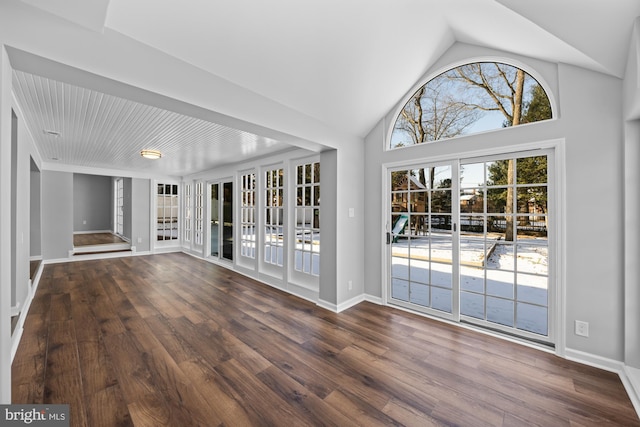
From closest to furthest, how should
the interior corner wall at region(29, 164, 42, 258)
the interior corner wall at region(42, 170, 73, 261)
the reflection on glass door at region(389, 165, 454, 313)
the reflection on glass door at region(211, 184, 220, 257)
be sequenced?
the reflection on glass door at region(389, 165, 454, 313) < the interior corner wall at region(29, 164, 42, 258) < the interior corner wall at region(42, 170, 73, 261) < the reflection on glass door at region(211, 184, 220, 257)

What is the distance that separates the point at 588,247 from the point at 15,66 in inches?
165

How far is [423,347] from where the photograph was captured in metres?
2.46

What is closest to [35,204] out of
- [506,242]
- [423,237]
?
[423,237]

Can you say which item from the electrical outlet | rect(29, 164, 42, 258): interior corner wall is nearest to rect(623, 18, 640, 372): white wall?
the electrical outlet

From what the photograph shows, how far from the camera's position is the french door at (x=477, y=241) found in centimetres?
254

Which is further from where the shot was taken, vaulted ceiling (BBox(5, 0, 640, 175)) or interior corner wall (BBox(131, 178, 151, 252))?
interior corner wall (BBox(131, 178, 151, 252))

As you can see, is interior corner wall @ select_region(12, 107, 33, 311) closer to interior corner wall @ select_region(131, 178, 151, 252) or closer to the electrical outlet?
interior corner wall @ select_region(131, 178, 151, 252)

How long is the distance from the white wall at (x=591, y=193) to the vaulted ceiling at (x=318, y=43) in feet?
0.58

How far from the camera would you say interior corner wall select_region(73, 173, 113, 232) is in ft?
32.2

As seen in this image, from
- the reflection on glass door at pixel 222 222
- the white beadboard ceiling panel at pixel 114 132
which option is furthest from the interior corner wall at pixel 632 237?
the reflection on glass door at pixel 222 222

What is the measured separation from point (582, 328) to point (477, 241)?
3.52ft

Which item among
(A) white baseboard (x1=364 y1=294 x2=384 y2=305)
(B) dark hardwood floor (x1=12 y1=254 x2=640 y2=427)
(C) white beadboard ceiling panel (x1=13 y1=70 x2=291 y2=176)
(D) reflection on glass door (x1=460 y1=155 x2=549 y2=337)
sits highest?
(C) white beadboard ceiling panel (x1=13 y1=70 x2=291 y2=176)

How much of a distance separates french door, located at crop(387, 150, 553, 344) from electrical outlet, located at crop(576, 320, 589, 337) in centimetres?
20

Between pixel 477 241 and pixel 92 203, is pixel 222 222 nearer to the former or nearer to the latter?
pixel 477 241
